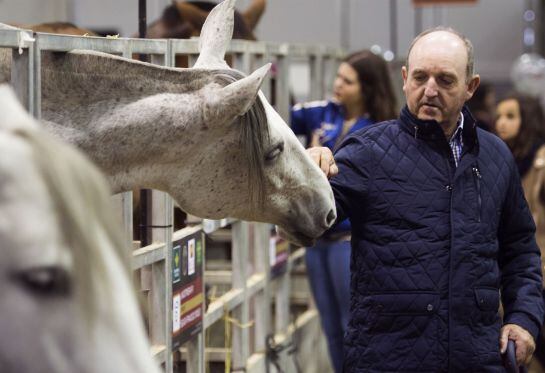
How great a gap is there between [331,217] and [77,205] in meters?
1.75

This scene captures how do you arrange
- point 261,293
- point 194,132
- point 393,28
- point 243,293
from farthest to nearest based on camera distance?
point 393,28 → point 261,293 → point 243,293 → point 194,132

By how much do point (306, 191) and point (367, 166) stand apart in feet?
0.79

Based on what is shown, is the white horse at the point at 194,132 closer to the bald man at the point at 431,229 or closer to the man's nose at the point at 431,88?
the bald man at the point at 431,229

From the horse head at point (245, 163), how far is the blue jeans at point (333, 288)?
2.20 m

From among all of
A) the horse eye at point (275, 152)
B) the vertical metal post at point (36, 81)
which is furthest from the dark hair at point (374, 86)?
the vertical metal post at point (36, 81)

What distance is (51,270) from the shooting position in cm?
129

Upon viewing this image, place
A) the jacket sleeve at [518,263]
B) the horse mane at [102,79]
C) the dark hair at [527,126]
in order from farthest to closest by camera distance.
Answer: the dark hair at [527,126]
the jacket sleeve at [518,263]
the horse mane at [102,79]

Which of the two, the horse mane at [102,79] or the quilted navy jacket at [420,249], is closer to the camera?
the horse mane at [102,79]

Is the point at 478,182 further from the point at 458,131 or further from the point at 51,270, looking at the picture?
the point at 51,270

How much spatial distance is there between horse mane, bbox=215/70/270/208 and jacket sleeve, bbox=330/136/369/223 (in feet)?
1.02

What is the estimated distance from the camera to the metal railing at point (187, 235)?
7.87 feet

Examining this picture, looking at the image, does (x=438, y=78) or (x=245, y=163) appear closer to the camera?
(x=245, y=163)

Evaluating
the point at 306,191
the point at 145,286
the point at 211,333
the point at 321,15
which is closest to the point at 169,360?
the point at 145,286

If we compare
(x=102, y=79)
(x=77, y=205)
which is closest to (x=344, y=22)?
(x=102, y=79)
